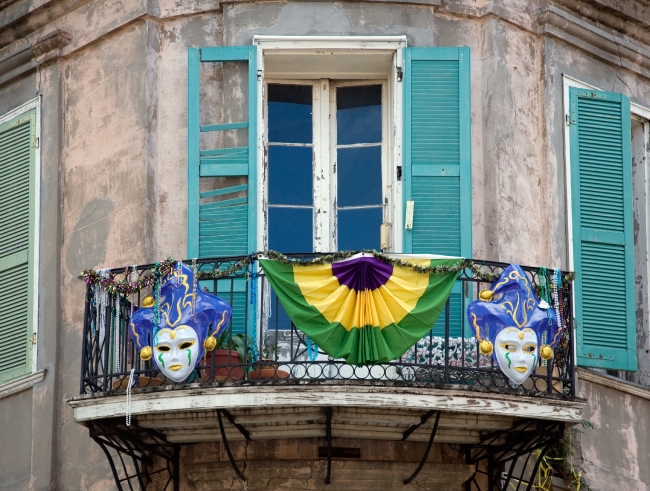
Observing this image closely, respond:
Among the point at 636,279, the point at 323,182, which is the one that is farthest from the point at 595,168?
the point at 323,182

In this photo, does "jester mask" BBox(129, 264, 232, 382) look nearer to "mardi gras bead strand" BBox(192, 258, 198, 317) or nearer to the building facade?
"mardi gras bead strand" BBox(192, 258, 198, 317)

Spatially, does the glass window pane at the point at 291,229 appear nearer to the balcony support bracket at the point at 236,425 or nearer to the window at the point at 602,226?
the balcony support bracket at the point at 236,425

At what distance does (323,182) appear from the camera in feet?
47.6

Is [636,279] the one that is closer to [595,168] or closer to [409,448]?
[595,168]

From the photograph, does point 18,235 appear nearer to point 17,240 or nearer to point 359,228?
point 17,240

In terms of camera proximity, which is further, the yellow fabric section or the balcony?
the yellow fabric section

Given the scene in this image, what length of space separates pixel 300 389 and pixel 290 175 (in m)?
2.69

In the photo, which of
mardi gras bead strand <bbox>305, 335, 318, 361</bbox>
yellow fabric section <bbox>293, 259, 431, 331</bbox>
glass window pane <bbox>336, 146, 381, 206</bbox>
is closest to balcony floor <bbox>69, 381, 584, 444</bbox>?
mardi gras bead strand <bbox>305, 335, 318, 361</bbox>

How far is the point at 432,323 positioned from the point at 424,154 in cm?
187

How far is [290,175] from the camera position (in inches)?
573

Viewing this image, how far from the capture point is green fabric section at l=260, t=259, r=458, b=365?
41.5 ft

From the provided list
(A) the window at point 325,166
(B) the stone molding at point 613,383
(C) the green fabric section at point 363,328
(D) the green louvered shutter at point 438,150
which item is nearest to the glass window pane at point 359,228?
(A) the window at point 325,166

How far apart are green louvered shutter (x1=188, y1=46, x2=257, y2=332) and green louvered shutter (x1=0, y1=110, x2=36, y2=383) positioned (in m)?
1.64

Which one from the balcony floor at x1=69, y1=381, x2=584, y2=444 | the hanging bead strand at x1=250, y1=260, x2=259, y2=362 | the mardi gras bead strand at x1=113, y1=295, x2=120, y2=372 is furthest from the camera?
the mardi gras bead strand at x1=113, y1=295, x2=120, y2=372
